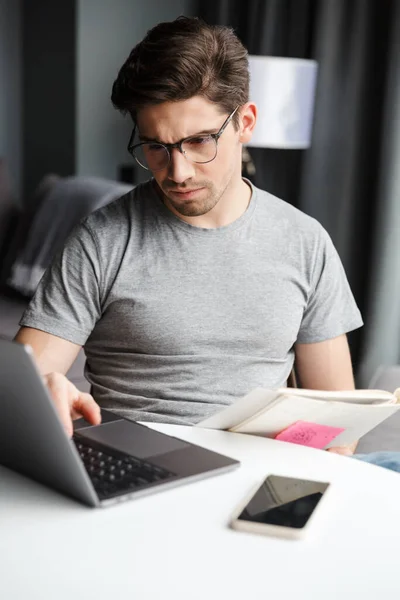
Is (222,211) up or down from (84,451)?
up

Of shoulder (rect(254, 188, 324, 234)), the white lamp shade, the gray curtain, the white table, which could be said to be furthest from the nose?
the gray curtain

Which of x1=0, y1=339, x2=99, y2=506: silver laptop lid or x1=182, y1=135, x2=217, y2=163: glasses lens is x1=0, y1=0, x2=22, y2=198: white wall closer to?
x1=182, y1=135, x2=217, y2=163: glasses lens

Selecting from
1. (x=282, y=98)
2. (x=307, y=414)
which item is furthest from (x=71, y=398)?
(x=282, y=98)

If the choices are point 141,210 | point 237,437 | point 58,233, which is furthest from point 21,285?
point 237,437

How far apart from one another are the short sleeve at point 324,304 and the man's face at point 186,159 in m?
0.23

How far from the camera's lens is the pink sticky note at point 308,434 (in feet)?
4.01

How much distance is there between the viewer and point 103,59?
4188mm

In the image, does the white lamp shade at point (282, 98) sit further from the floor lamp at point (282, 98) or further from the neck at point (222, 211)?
the neck at point (222, 211)

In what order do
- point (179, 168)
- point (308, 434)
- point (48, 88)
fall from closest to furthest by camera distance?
point (308, 434) < point (179, 168) < point (48, 88)

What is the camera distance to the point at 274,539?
916mm

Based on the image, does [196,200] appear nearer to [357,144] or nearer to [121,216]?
[121,216]

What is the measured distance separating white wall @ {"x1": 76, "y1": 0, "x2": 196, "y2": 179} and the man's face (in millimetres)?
2773

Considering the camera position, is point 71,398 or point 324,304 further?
point 324,304

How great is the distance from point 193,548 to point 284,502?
139 mm
